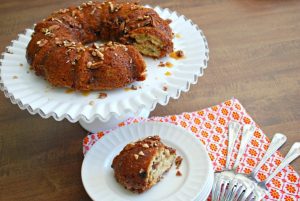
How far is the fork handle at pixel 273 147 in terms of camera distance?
1.27 m

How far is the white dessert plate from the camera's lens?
1.14 meters

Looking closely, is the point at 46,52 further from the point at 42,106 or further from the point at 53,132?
the point at 53,132

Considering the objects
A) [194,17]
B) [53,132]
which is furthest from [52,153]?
[194,17]

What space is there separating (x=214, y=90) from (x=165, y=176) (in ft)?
1.73

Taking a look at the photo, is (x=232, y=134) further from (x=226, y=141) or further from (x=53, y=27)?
(x=53, y=27)

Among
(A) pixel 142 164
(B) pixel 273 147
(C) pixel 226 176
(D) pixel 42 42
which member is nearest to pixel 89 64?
(D) pixel 42 42

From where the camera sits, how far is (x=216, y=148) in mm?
1372

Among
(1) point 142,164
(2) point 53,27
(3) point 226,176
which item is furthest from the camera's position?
(2) point 53,27

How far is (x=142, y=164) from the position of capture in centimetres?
113

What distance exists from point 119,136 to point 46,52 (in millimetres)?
337

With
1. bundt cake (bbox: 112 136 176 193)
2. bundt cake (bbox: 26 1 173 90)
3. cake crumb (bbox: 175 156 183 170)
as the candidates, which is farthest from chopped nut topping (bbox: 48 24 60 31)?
cake crumb (bbox: 175 156 183 170)

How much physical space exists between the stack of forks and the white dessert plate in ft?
0.17

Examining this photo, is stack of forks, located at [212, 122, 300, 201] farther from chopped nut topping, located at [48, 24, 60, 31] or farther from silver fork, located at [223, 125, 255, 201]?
chopped nut topping, located at [48, 24, 60, 31]

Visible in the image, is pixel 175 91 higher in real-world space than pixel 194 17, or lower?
higher
